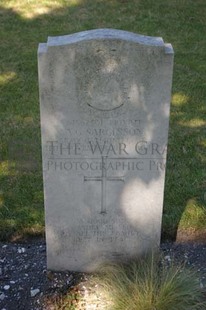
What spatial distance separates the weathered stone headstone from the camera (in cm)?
340

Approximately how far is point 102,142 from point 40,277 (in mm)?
1186

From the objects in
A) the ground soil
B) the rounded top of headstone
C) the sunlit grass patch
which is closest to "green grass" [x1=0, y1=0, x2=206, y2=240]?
the sunlit grass patch

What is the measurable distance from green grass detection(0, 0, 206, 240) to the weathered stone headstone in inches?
25.2

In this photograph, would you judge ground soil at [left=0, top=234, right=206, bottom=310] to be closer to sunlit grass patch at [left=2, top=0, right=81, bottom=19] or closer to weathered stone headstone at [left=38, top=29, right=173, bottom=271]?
weathered stone headstone at [left=38, top=29, right=173, bottom=271]

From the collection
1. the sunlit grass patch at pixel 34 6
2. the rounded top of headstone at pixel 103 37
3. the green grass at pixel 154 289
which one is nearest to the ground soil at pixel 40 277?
the green grass at pixel 154 289

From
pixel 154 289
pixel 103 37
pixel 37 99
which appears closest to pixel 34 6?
pixel 37 99

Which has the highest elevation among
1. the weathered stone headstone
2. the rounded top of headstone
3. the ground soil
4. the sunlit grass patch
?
the sunlit grass patch

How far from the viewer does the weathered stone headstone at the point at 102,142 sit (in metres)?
3.40

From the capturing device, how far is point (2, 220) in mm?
4688

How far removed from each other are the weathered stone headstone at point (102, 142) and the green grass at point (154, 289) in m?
0.33

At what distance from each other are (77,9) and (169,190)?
5927 mm

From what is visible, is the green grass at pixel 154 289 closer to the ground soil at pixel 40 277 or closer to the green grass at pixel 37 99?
the ground soil at pixel 40 277

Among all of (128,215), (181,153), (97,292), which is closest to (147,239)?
(128,215)

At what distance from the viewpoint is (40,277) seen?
13.4 ft
